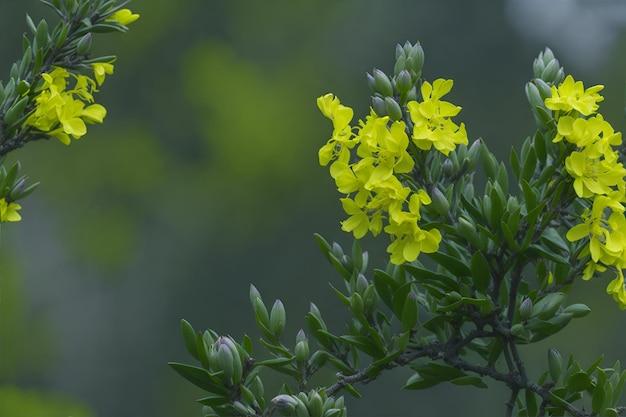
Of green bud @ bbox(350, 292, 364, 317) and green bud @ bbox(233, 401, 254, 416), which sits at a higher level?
green bud @ bbox(350, 292, 364, 317)

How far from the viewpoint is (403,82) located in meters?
1.11

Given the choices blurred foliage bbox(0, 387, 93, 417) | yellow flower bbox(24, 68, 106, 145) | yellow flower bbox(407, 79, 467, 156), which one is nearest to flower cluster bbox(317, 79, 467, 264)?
yellow flower bbox(407, 79, 467, 156)

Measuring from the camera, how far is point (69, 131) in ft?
4.33

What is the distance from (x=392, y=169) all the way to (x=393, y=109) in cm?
8

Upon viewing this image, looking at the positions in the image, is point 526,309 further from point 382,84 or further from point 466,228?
point 382,84

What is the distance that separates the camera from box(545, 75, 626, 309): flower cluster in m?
1.02

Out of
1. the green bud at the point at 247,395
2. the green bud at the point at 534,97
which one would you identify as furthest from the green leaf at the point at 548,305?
the green bud at the point at 247,395

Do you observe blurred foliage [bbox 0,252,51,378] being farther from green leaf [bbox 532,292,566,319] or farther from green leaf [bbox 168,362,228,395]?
green leaf [bbox 532,292,566,319]

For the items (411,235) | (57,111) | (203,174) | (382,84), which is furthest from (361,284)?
(203,174)

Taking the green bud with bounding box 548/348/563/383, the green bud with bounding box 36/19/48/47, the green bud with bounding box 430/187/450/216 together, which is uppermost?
the green bud with bounding box 36/19/48/47

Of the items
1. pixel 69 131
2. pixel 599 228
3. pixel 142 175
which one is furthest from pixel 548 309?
pixel 142 175

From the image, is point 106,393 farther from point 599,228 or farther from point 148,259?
point 599,228

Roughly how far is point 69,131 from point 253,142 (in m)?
2.30

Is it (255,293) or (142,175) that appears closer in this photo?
(255,293)
